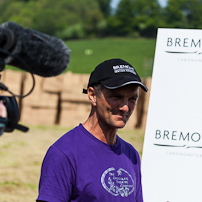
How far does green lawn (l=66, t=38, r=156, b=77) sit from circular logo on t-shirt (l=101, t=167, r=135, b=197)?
35.1m

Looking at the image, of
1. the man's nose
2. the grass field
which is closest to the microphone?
the man's nose

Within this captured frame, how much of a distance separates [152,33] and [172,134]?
5765cm

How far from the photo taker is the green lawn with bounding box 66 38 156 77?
132 ft

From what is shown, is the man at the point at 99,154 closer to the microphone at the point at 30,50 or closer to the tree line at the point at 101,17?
the microphone at the point at 30,50

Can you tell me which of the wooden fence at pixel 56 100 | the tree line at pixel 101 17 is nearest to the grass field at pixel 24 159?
the wooden fence at pixel 56 100

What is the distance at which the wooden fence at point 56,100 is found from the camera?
11.9m

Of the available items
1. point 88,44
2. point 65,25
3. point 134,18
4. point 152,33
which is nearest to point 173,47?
point 88,44

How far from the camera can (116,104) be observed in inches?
69.6

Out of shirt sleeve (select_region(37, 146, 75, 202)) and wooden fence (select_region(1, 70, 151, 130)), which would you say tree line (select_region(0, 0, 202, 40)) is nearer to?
wooden fence (select_region(1, 70, 151, 130))

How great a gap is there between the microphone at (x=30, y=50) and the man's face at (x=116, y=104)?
9.5 inches

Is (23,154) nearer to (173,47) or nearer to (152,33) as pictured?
(173,47)

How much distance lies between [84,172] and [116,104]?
1.03 feet

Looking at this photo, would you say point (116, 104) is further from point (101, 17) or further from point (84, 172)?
point (101, 17)

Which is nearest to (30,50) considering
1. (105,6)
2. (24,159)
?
(24,159)
